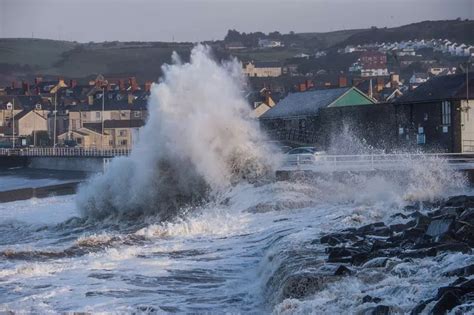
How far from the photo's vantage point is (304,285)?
13.3 meters

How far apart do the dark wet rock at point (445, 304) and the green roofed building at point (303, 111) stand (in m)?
39.8

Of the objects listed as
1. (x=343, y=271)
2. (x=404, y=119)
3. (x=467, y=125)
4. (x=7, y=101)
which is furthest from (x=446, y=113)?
(x=7, y=101)

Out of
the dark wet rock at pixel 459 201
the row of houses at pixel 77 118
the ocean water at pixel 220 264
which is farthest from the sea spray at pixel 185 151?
the row of houses at pixel 77 118

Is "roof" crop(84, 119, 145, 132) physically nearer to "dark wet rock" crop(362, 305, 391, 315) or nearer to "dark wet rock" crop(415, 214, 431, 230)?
"dark wet rock" crop(415, 214, 431, 230)

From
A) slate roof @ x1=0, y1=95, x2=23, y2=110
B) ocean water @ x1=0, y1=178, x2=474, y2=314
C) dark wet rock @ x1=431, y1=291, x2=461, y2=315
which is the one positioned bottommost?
ocean water @ x1=0, y1=178, x2=474, y2=314

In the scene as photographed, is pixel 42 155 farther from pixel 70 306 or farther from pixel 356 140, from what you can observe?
pixel 70 306

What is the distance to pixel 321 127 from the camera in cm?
4975

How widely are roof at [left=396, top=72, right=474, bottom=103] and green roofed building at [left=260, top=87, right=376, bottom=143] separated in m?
6.67

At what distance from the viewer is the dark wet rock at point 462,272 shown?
12.2 metres

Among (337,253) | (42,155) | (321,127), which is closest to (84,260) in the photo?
(337,253)

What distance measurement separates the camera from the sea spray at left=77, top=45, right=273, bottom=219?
2889 centimetres

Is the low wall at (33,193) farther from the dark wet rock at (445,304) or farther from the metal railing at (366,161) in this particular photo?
the dark wet rock at (445,304)

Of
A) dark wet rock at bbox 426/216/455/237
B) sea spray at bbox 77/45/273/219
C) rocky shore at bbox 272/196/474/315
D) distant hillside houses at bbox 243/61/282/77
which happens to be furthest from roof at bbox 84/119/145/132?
distant hillside houses at bbox 243/61/282/77

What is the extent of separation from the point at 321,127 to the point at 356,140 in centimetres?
548
